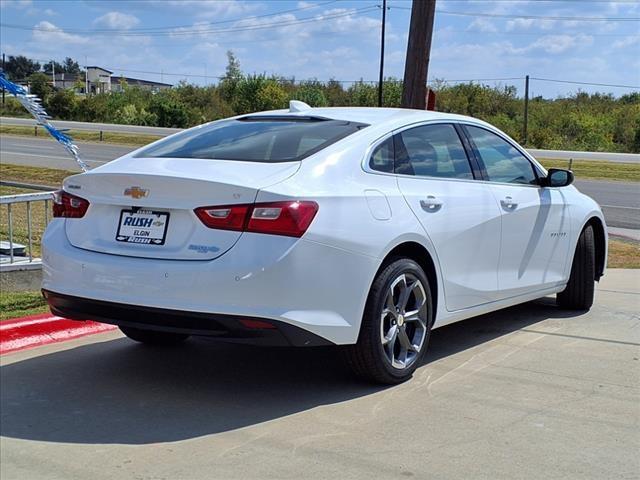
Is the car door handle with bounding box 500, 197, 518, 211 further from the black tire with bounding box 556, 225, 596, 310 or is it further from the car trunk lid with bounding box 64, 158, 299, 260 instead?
the car trunk lid with bounding box 64, 158, 299, 260

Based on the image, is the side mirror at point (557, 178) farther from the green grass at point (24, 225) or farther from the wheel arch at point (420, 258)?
the green grass at point (24, 225)

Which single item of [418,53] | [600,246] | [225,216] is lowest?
[600,246]

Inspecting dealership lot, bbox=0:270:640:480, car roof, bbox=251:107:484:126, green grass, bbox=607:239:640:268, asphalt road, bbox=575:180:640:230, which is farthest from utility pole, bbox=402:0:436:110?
asphalt road, bbox=575:180:640:230

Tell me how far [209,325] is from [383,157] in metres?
1.55

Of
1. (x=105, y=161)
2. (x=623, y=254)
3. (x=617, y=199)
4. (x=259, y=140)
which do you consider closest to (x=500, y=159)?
(x=259, y=140)

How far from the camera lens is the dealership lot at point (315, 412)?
3.69m

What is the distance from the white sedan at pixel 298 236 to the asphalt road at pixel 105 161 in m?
9.55

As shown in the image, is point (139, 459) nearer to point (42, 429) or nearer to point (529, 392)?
point (42, 429)

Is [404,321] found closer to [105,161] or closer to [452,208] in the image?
[452,208]

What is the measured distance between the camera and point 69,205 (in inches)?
186

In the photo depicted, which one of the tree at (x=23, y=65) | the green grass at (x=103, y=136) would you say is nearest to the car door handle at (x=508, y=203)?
the green grass at (x=103, y=136)

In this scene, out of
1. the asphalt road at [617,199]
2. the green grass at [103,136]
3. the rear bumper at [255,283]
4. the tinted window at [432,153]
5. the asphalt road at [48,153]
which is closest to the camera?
the rear bumper at [255,283]

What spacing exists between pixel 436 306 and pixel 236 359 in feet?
4.49

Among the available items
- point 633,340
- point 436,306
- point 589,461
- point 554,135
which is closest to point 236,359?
point 436,306
